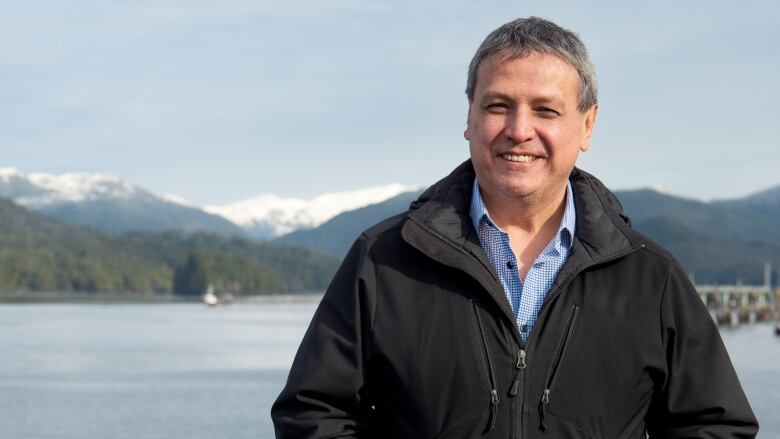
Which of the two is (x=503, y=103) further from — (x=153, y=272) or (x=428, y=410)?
(x=153, y=272)

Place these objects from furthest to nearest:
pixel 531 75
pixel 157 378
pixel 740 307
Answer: pixel 740 307, pixel 157 378, pixel 531 75

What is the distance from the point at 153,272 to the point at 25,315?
52.9 meters

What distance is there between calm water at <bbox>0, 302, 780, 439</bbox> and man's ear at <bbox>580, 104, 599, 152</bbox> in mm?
29798

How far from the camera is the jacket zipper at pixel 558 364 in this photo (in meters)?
3.04

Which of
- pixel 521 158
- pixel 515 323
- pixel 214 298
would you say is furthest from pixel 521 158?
pixel 214 298

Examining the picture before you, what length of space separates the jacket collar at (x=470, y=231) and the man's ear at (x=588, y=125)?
129mm

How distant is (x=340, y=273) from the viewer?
10.5 ft

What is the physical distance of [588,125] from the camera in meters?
3.38

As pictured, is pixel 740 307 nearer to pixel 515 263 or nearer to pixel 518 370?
pixel 515 263

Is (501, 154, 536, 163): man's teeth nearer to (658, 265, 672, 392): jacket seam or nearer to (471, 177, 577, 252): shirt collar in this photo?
(471, 177, 577, 252): shirt collar

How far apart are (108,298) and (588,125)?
185 m

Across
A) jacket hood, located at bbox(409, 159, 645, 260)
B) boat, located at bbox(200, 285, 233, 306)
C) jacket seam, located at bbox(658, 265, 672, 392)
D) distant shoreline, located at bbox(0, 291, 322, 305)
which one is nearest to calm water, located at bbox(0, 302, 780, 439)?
jacket hood, located at bbox(409, 159, 645, 260)

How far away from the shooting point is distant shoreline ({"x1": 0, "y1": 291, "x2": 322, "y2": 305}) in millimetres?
178250

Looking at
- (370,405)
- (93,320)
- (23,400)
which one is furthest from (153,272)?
(370,405)
